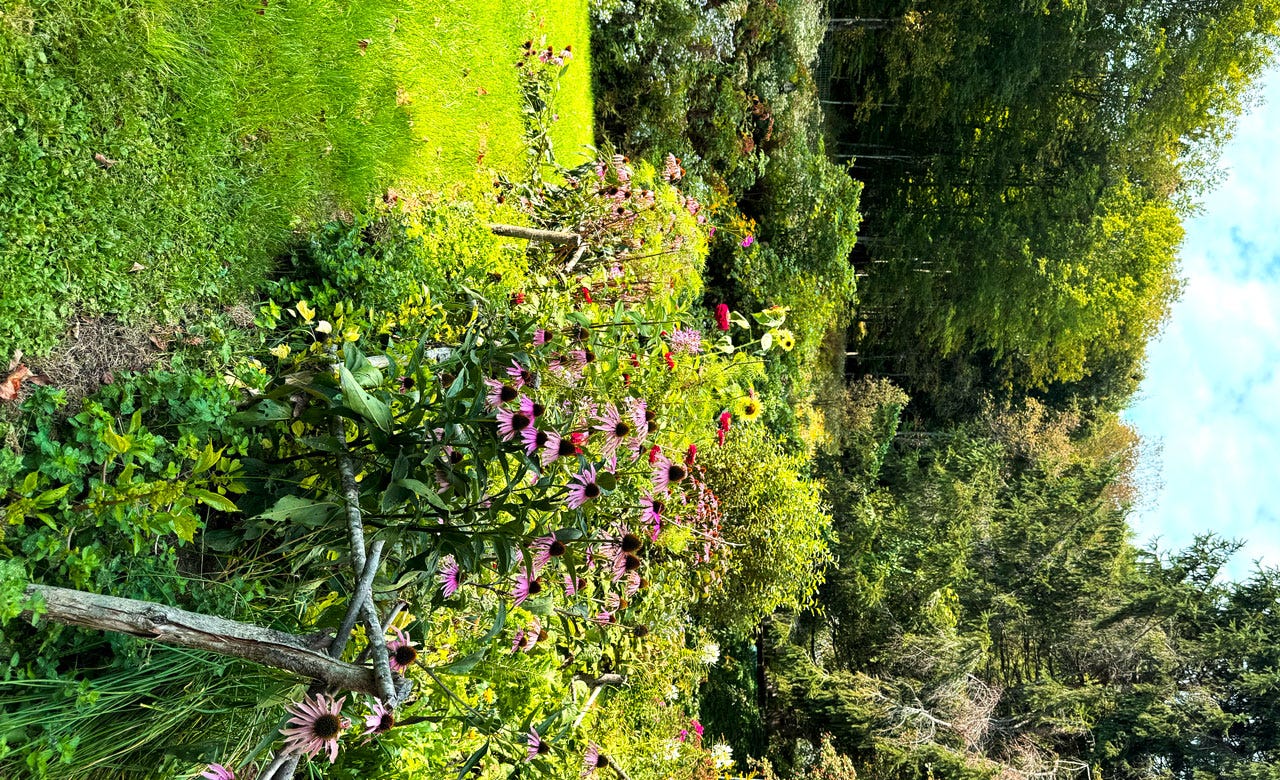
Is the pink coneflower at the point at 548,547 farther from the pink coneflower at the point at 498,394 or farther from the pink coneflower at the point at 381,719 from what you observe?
the pink coneflower at the point at 381,719

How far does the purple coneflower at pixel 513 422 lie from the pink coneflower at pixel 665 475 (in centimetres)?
83

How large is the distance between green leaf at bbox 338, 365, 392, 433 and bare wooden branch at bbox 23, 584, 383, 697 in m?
0.53

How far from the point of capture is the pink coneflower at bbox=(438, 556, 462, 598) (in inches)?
86.3

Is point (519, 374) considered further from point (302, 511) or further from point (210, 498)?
point (210, 498)

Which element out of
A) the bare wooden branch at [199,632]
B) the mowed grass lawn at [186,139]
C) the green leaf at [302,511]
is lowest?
the bare wooden branch at [199,632]

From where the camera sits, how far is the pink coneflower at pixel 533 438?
77.0 inches

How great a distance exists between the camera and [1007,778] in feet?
22.5

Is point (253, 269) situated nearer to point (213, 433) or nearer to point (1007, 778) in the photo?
point (213, 433)

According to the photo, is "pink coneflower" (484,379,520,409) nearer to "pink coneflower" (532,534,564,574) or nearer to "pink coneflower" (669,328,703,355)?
"pink coneflower" (532,534,564,574)

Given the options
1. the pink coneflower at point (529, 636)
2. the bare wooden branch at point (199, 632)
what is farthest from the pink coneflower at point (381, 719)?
the pink coneflower at point (529, 636)

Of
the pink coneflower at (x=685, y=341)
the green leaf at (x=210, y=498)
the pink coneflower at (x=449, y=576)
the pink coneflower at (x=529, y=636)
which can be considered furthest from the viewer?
the pink coneflower at (x=685, y=341)

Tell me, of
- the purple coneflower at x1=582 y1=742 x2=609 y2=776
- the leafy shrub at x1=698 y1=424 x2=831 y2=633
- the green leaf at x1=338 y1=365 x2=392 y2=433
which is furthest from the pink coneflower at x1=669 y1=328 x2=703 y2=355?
the leafy shrub at x1=698 y1=424 x2=831 y2=633

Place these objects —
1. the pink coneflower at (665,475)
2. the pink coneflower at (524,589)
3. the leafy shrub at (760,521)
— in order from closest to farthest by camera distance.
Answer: the pink coneflower at (524,589) < the pink coneflower at (665,475) < the leafy shrub at (760,521)

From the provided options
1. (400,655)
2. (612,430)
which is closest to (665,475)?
(612,430)
